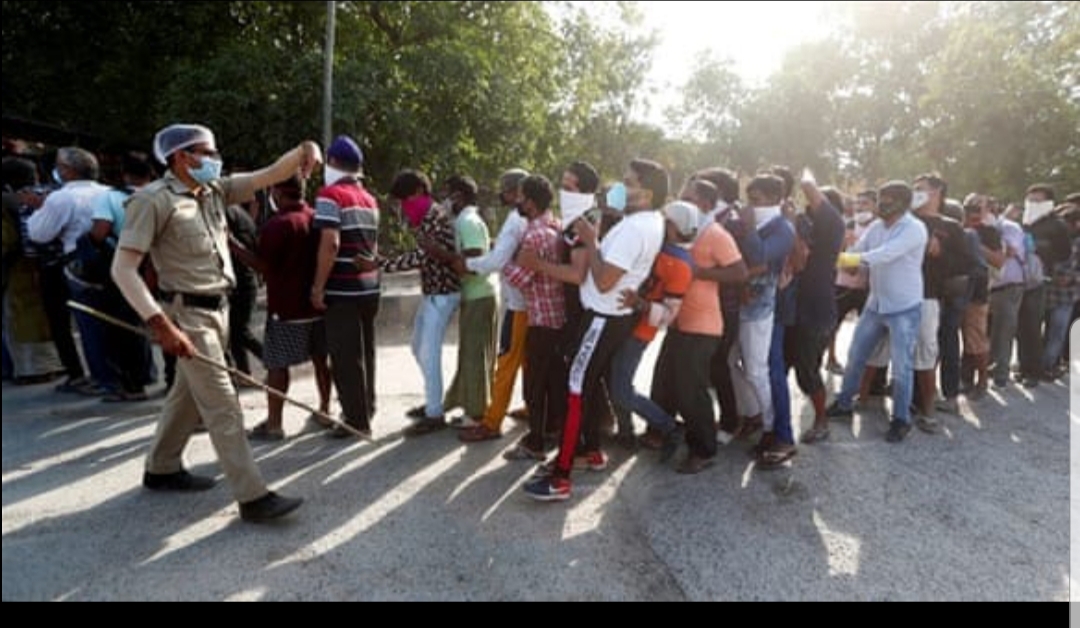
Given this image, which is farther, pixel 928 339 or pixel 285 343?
pixel 928 339

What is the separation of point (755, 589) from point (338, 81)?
9929 mm

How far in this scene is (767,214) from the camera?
13.0 feet

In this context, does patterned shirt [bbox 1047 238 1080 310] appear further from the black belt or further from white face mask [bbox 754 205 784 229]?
the black belt

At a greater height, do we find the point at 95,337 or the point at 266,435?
the point at 95,337

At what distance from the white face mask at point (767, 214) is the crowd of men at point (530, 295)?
14mm

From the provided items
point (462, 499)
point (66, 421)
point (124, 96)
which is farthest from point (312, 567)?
point (124, 96)

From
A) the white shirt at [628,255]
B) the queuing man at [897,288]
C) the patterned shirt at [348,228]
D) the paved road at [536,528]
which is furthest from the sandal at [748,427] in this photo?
the patterned shirt at [348,228]

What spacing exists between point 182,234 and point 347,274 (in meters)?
1.14

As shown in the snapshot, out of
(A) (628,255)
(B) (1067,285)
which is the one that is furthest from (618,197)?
(B) (1067,285)

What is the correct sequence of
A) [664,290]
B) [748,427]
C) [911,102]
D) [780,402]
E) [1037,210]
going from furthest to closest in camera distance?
[911,102] < [1037,210] < [748,427] < [780,402] < [664,290]

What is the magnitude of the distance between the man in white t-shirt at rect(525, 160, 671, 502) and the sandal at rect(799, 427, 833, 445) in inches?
72.4

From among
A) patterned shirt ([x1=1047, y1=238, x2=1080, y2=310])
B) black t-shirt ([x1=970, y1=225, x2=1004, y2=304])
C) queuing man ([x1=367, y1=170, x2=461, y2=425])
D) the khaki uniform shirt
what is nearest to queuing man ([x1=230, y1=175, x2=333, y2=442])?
queuing man ([x1=367, y1=170, x2=461, y2=425])

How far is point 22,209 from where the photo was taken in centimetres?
557

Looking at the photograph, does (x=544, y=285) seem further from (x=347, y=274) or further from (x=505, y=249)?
(x=347, y=274)
